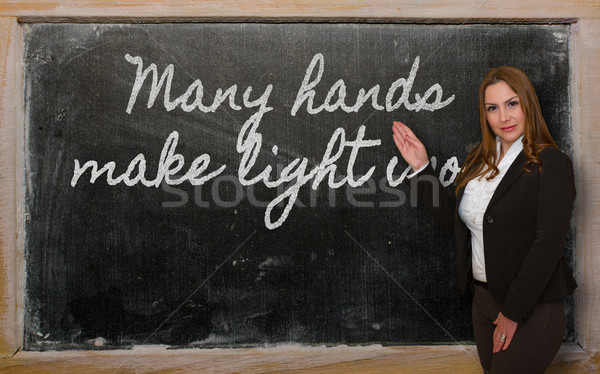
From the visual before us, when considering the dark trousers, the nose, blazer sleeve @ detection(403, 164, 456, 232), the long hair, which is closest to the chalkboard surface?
blazer sleeve @ detection(403, 164, 456, 232)

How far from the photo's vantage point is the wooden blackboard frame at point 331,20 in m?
2.11

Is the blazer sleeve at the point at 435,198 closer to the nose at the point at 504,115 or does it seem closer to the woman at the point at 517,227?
the woman at the point at 517,227

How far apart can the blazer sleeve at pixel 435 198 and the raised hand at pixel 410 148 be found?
0.17ft

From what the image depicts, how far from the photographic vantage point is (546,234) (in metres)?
A: 1.46

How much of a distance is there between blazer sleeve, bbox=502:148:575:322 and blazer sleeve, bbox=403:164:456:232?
497 mm

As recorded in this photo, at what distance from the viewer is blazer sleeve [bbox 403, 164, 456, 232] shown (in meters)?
1.98

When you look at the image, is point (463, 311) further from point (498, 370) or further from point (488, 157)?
point (488, 157)

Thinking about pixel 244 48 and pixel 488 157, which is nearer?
pixel 488 157

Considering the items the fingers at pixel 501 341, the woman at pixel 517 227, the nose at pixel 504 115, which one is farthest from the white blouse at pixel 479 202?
the fingers at pixel 501 341

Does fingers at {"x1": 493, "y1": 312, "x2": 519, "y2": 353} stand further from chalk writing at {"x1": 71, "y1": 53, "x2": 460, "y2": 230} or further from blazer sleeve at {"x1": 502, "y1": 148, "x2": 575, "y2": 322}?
chalk writing at {"x1": 71, "y1": 53, "x2": 460, "y2": 230}

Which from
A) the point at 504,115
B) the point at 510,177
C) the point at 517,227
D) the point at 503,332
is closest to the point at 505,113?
the point at 504,115

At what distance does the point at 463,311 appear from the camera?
7.13ft
